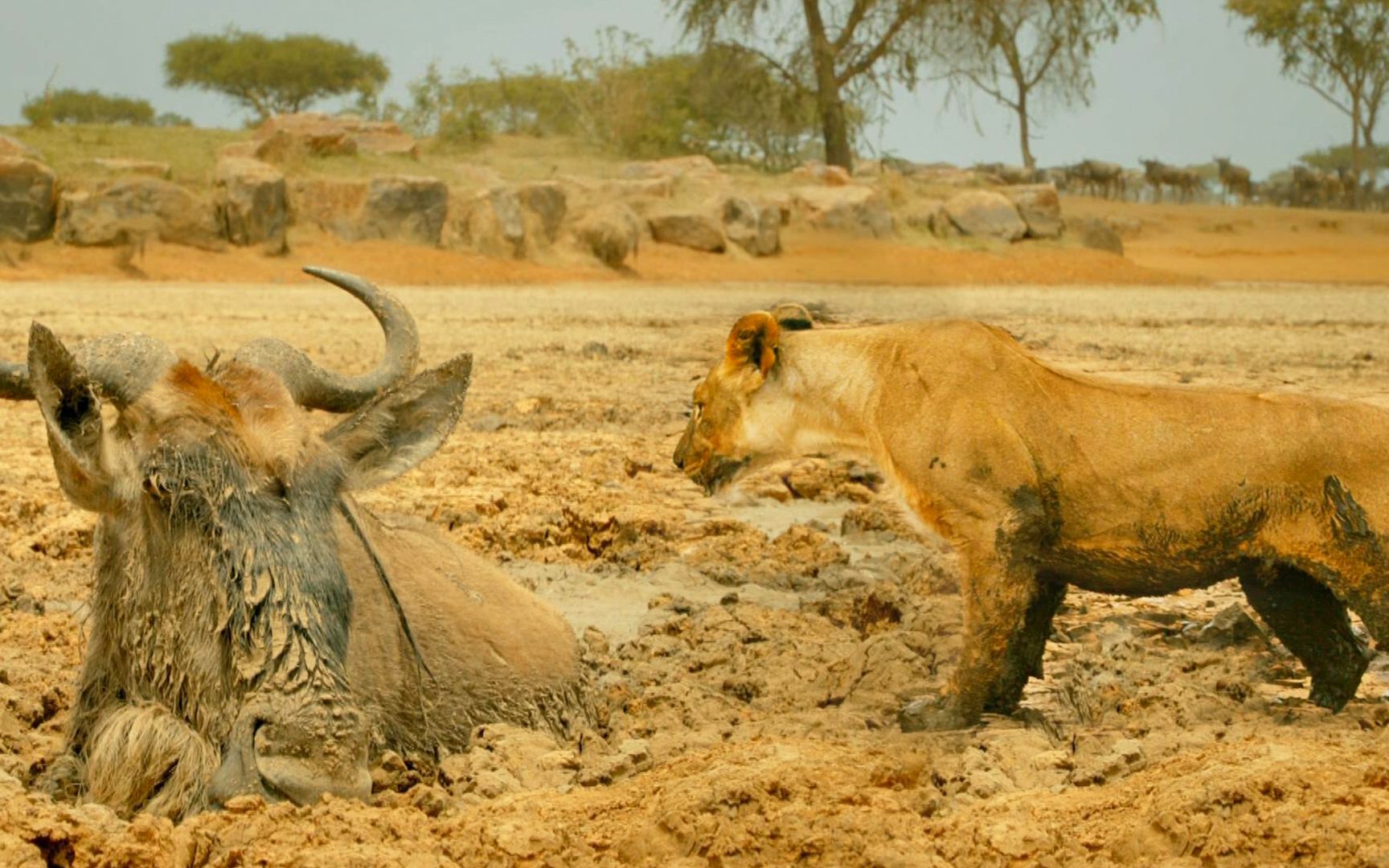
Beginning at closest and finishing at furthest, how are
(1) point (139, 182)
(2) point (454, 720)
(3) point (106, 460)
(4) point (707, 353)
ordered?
(3) point (106, 460)
(2) point (454, 720)
(4) point (707, 353)
(1) point (139, 182)

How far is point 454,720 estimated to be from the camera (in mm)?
4574

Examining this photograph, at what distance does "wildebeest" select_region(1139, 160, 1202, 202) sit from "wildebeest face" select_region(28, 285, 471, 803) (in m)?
51.8

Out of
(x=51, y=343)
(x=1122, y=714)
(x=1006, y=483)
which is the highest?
(x=51, y=343)

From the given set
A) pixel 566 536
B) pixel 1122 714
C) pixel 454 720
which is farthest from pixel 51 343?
pixel 566 536

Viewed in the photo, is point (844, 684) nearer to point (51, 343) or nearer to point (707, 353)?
Answer: point (51, 343)

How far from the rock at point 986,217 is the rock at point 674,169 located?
4.37 meters

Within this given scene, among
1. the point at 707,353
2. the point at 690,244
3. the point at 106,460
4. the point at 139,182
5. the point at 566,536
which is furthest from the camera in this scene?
the point at 690,244

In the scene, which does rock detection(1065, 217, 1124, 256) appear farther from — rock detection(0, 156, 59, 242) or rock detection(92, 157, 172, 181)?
rock detection(0, 156, 59, 242)

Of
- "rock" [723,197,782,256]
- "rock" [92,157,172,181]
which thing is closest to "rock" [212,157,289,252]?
"rock" [92,157,172,181]

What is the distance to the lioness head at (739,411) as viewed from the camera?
5438mm

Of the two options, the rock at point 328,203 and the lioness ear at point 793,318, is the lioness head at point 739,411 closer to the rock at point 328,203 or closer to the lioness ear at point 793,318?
the lioness ear at point 793,318

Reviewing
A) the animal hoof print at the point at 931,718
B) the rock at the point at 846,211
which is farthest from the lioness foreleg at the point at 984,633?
the rock at the point at 846,211

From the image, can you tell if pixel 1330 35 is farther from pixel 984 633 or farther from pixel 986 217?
pixel 984 633

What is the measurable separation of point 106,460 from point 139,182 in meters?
20.8
